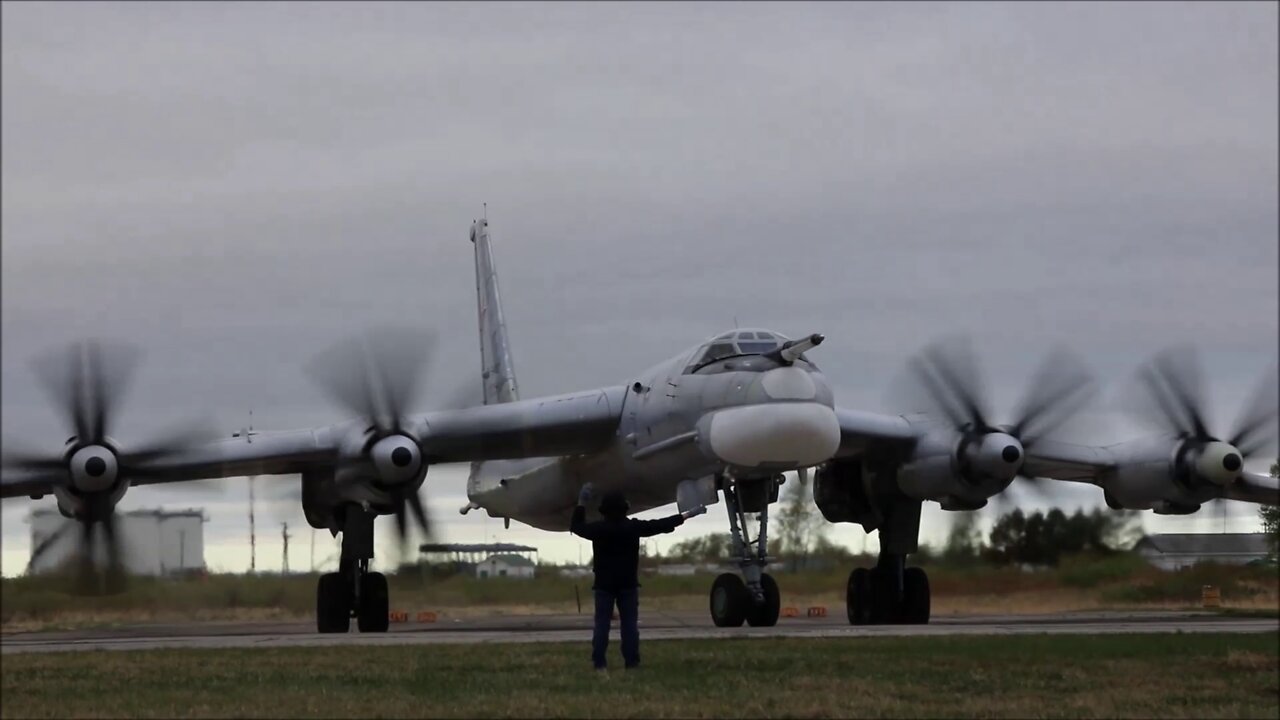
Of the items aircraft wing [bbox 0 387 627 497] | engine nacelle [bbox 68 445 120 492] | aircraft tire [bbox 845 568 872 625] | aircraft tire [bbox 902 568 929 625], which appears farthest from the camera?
aircraft tire [bbox 845 568 872 625]

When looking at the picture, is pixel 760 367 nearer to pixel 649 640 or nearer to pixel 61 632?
pixel 649 640

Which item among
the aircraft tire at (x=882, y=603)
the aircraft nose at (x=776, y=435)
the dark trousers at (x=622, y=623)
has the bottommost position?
the aircraft tire at (x=882, y=603)

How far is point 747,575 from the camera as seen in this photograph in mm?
20781

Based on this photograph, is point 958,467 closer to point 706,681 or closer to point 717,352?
point 717,352

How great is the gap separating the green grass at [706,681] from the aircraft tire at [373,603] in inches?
394

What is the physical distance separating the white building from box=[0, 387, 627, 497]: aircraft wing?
1047 mm

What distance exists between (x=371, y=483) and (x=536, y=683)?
→ 11.7 metres

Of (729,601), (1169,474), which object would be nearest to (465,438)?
(729,601)

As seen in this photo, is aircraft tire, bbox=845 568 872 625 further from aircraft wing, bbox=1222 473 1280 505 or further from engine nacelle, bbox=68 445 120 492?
engine nacelle, bbox=68 445 120 492

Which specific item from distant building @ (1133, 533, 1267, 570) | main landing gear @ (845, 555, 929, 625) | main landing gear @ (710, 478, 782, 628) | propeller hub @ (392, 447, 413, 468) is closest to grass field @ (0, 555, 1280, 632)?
distant building @ (1133, 533, 1267, 570)

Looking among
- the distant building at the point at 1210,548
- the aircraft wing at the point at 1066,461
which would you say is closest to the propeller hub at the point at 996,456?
the aircraft wing at the point at 1066,461

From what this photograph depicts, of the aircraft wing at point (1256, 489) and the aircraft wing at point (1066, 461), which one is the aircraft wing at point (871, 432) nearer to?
the aircraft wing at point (1066, 461)

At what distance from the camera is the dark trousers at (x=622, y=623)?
41.3 ft

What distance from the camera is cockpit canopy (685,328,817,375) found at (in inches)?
840
